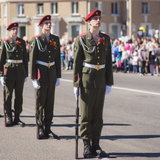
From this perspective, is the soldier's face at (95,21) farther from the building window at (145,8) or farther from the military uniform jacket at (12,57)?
the building window at (145,8)

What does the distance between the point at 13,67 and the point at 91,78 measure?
3256 mm

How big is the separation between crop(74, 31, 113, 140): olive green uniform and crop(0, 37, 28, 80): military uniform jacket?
3.09 metres

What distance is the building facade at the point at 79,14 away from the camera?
242 ft

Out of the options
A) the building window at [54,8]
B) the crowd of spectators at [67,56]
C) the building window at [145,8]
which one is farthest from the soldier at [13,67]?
the building window at [145,8]

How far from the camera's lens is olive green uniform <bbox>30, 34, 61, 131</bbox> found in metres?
10.1

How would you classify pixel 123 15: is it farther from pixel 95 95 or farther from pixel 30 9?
pixel 95 95

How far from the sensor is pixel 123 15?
2968 inches


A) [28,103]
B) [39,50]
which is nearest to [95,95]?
[39,50]

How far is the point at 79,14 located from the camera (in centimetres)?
7400

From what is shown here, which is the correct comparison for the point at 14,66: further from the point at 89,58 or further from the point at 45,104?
the point at 89,58

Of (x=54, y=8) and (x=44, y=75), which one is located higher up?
(x=54, y=8)

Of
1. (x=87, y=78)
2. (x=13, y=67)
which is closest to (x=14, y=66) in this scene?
(x=13, y=67)

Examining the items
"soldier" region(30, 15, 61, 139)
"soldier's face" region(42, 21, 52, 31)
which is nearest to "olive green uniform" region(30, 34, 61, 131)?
"soldier" region(30, 15, 61, 139)

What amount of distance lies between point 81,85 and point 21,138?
1.97 meters
